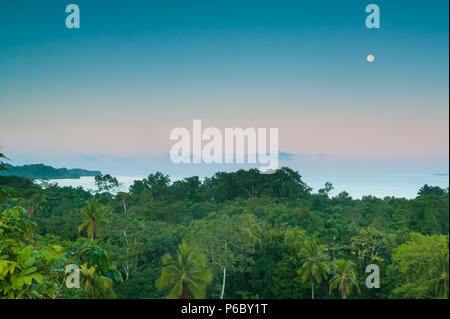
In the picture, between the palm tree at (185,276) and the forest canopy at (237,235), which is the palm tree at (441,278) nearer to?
the forest canopy at (237,235)

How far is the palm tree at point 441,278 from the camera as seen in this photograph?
197cm

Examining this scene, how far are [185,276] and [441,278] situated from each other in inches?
68.7

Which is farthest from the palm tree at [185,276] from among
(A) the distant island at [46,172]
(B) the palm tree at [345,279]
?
(B) the palm tree at [345,279]

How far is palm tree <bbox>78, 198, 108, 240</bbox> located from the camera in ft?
15.7

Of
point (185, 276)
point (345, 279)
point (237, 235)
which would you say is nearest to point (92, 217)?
point (237, 235)

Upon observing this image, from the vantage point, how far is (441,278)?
79.4 inches

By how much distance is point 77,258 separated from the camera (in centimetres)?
187

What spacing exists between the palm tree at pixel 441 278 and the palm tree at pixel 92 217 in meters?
4.22

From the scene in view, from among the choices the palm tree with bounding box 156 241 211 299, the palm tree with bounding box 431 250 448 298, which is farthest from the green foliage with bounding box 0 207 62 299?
the palm tree with bounding box 431 250 448 298

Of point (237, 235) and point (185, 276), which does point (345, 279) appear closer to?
point (237, 235)

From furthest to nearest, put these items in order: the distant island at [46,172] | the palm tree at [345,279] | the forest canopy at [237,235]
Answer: the palm tree at [345,279]
the distant island at [46,172]
the forest canopy at [237,235]

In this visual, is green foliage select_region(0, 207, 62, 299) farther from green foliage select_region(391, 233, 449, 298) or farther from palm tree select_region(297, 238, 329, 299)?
palm tree select_region(297, 238, 329, 299)

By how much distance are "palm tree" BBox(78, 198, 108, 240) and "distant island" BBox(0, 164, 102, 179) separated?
136 cm
